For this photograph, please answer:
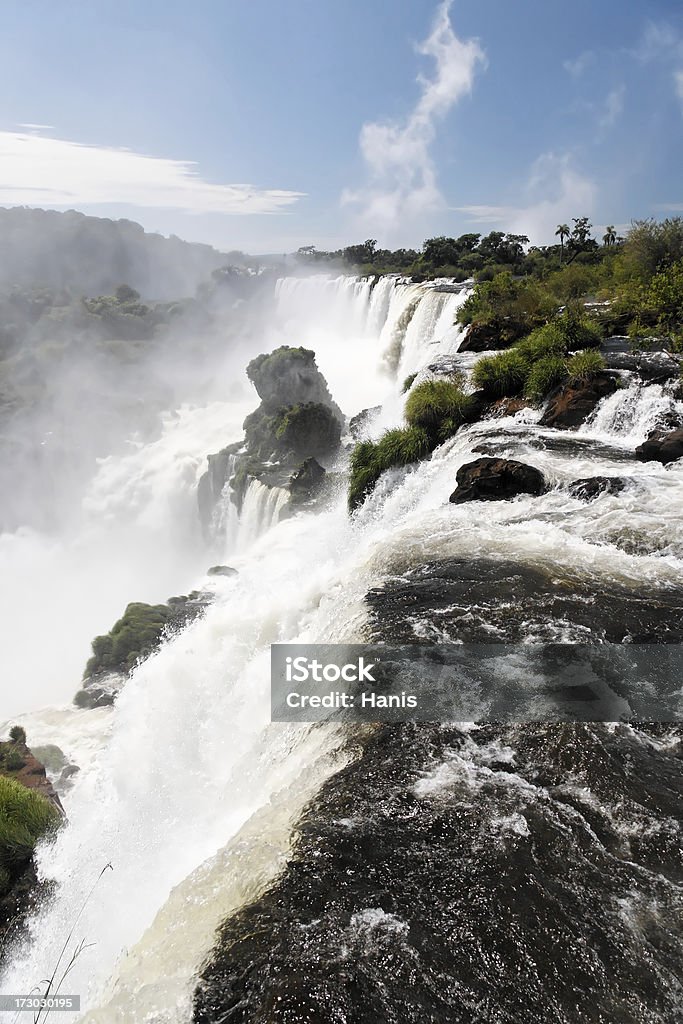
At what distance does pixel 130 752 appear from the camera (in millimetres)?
8641

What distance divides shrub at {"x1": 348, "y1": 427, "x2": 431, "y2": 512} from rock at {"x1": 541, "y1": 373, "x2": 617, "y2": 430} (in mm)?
2936

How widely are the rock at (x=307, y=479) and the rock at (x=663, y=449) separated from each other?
32.5 ft

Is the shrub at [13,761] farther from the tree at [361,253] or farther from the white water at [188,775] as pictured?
the tree at [361,253]

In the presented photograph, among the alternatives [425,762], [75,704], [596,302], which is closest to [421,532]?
[425,762]

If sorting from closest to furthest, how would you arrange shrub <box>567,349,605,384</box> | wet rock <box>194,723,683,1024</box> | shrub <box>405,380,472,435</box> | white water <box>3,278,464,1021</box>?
wet rock <box>194,723,683,1024</box>
white water <box>3,278,464,1021</box>
shrub <box>567,349,605,384</box>
shrub <box>405,380,472,435</box>

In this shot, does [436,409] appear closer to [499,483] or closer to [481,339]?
[499,483]

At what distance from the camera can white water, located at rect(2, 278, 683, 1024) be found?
442 centimetres

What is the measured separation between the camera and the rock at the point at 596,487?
33.2 ft

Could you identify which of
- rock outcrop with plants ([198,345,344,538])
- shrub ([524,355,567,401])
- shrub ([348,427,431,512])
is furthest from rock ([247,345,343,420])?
shrub ([524,355,567,401])

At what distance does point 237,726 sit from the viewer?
24.4 feet

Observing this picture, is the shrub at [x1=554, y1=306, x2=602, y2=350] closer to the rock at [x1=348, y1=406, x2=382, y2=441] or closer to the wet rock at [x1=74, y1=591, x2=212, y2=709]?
the rock at [x1=348, y1=406, x2=382, y2=441]

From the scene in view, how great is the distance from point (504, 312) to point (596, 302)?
5.53m

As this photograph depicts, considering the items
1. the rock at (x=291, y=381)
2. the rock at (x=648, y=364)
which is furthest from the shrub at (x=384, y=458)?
the rock at (x=291, y=381)

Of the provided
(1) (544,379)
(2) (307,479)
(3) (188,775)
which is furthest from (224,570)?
(3) (188,775)
